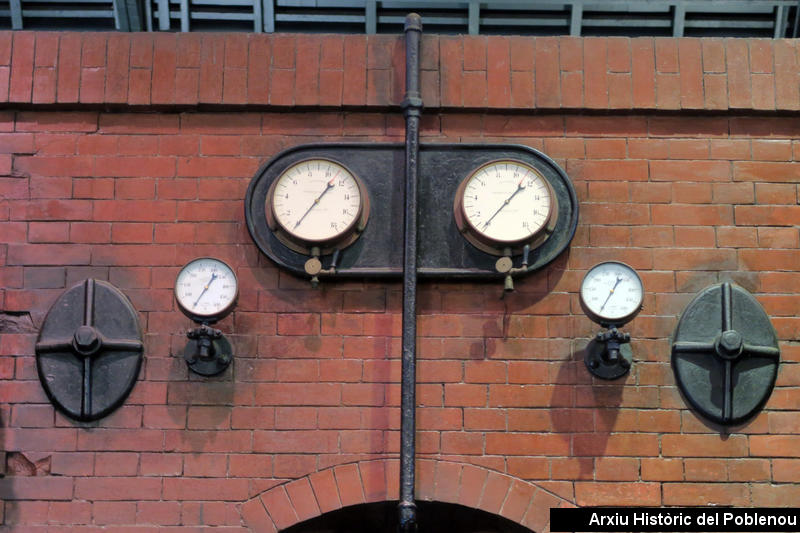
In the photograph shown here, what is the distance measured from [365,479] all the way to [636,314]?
4.66 ft

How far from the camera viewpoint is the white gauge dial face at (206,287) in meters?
4.95

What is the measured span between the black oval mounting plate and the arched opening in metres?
1.08

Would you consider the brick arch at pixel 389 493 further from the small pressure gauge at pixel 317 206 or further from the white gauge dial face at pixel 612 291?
the small pressure gauge at pixel 317 206

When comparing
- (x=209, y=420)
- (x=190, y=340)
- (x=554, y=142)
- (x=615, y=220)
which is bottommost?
(x=209, y=420)

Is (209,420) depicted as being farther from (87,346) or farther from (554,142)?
(554,142)

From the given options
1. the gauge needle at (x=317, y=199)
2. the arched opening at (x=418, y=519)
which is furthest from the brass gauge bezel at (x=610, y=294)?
the gauge needle at (x=317, y=199)

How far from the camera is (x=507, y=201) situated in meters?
5.14

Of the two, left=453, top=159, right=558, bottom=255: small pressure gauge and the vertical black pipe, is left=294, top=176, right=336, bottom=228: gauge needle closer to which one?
the vertical black pipe

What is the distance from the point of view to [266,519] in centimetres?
499

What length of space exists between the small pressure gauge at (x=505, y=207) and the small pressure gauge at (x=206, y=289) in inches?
43.6

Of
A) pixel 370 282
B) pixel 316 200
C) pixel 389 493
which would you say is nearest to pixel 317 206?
pixel 316 200

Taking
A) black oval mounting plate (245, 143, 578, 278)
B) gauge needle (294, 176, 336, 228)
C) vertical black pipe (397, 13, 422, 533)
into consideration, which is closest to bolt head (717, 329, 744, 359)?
black oval mounting plate (245, 143, 578, 278)

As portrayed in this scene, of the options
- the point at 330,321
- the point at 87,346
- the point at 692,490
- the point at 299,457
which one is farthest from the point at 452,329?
the point at 87,346

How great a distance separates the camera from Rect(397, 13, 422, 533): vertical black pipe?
16.1 ft
